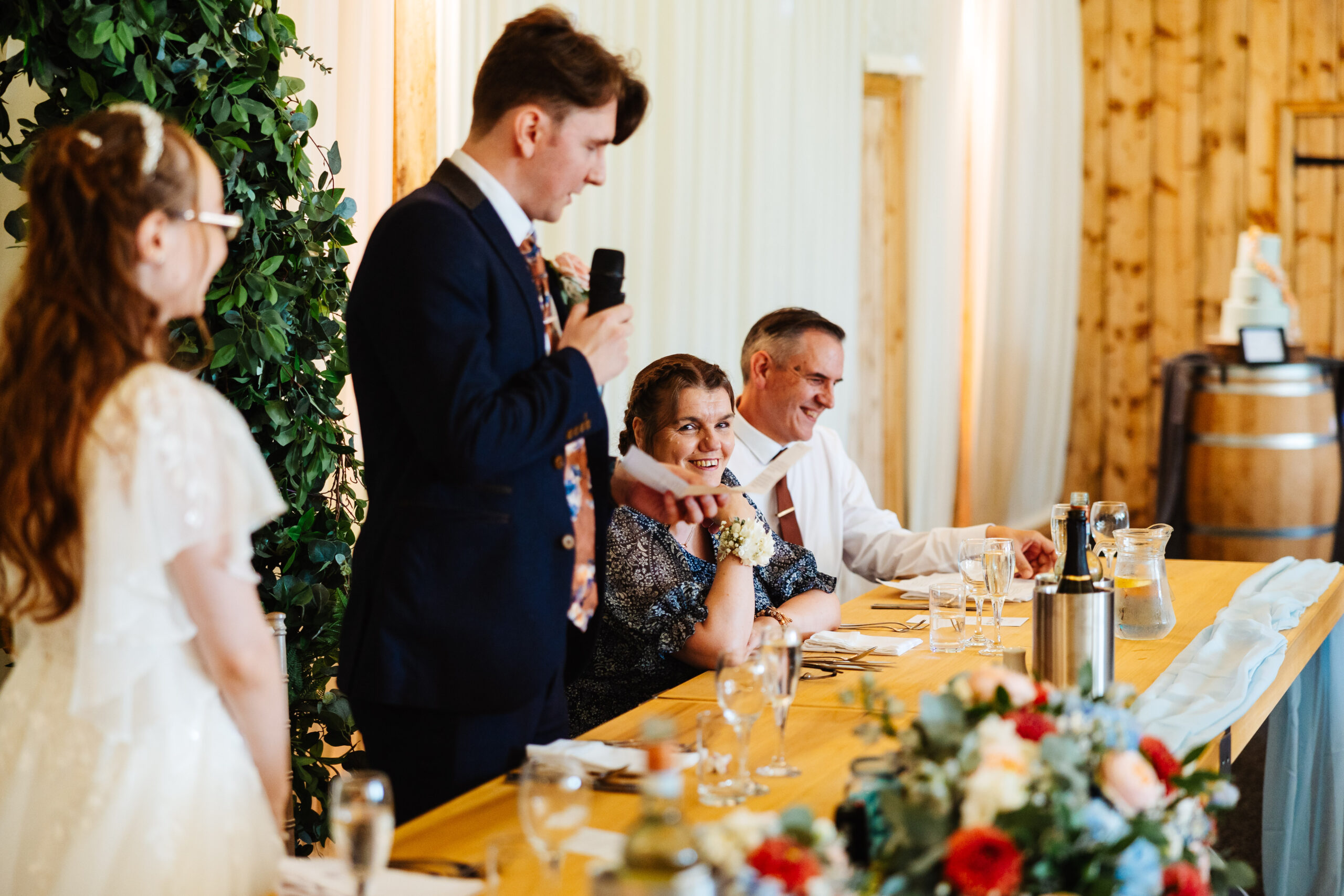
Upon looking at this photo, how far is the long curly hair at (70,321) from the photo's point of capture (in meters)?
1.14

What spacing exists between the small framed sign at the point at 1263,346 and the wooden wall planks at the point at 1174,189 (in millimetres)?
1579

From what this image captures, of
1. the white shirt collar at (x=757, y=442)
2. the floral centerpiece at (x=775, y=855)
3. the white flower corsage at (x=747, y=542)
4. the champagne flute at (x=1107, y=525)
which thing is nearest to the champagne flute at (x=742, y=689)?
the floral centerpiece at (x=775, y=855)

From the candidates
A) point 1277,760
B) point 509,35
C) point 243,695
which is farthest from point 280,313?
point 1277,760

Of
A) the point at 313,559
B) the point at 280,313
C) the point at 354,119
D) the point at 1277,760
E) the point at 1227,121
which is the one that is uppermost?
the point at 1227,121

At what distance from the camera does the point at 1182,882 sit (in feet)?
3.28

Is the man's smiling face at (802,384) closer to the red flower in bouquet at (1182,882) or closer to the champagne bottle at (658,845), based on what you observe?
the red flower in bouquet at (1182,882)

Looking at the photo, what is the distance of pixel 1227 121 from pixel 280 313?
18.7ft

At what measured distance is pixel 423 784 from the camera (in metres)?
1.58

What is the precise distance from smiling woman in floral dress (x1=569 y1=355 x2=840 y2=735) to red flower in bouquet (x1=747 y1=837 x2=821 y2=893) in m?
1.15

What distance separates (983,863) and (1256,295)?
497 centimetres

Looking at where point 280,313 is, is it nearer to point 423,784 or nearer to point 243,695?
point 423,784

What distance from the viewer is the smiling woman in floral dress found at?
2.15 metres

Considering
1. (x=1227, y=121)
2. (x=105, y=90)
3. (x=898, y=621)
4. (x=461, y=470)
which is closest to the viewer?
(x=461, y=470)

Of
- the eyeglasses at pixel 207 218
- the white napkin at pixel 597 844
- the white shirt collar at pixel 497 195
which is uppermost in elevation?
the white shirt collar at pixel 497 195
